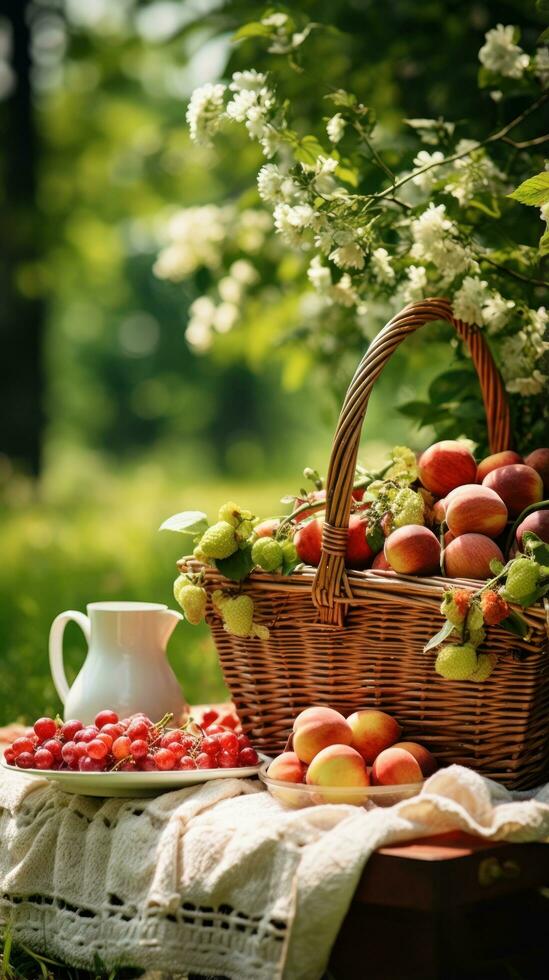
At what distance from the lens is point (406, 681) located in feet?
6.12

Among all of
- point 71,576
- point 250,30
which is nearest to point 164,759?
point 250,30

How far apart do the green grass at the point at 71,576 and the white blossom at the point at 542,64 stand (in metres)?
1.97

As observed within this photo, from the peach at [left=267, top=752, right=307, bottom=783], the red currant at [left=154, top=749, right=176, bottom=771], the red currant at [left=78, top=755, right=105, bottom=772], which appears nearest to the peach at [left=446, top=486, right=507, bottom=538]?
the peach at [left=267, top=752, right=307, bottom=783]

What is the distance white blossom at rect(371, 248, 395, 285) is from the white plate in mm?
1099

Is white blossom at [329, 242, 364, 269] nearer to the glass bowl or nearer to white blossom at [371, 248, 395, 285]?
white blossom at [371, 248, 395, 285]

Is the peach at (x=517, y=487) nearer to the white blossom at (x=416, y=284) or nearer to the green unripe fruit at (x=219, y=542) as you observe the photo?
the green unripe fruit at (x=219, y=542)

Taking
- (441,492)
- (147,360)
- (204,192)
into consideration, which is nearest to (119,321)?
(147,360)

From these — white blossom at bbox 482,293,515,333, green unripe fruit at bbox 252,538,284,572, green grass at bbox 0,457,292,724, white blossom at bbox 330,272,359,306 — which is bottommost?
green grass at bbox 0,457,292,724

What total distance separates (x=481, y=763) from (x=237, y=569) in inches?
21.5

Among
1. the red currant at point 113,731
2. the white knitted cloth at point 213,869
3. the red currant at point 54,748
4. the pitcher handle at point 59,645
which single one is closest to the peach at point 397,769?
the white knitted cloth at point 213,869

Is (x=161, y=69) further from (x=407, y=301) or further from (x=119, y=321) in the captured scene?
(x=119, y=321)

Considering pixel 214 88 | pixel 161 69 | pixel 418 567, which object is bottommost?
pixel 418 567

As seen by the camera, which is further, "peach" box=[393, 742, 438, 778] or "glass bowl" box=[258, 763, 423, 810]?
"peach" box=[393, 742, 438, 778]

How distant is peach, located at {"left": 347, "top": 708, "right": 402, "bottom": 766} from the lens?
5.99ft
